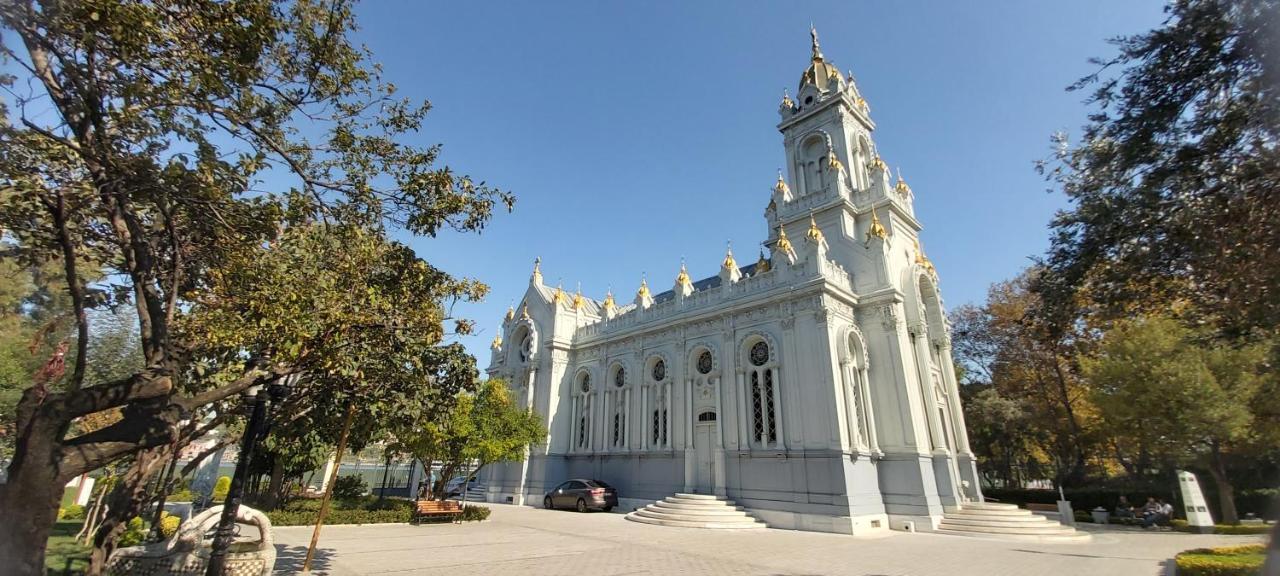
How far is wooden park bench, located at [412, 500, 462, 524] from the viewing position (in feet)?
59.2

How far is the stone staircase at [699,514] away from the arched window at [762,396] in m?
2.63

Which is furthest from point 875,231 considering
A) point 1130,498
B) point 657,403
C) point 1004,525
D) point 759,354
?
point 1130,498

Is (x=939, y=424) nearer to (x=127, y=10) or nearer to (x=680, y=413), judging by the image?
(x=680, y=413)

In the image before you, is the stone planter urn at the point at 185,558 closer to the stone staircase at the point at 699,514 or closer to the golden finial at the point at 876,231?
the stone staircase at the point at 699,514

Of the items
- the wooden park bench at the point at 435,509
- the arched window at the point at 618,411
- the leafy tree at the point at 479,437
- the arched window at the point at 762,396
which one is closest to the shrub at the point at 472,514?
the wooden park bench at the point at 435,509

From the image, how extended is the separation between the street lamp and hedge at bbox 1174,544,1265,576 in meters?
14.3

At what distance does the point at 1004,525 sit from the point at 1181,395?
9.31 m

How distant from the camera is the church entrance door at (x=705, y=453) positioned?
854 inches

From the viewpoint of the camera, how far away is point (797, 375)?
20328mm

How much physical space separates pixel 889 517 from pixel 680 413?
28.6ft

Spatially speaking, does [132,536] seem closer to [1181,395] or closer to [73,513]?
[73,513]

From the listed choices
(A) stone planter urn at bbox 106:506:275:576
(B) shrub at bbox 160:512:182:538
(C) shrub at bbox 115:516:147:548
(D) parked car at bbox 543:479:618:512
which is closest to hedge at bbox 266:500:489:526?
(B) shrub at bbox 160:512:182:538

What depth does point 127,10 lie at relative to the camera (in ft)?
17.5

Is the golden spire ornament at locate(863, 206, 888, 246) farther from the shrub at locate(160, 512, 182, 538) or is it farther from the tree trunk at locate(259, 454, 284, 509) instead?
the tree trunk at locate(259, 454, 284, 509)
